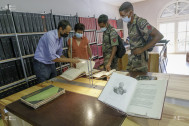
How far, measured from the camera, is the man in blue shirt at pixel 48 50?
4.92ft

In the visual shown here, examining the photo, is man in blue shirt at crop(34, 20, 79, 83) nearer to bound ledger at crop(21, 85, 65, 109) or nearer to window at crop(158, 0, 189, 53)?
bound ledger at crop(21, 85, 65, 109)

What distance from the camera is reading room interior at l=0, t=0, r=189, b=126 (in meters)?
0.68

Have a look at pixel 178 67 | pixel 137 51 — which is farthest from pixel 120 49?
pixel 178 67

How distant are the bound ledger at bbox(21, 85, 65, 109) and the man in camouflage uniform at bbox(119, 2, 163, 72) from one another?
91 centimetres

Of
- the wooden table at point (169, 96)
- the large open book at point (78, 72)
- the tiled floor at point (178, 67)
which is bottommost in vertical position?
the tiled floor at point (178, 67)

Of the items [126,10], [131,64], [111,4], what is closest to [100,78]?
[131,64]

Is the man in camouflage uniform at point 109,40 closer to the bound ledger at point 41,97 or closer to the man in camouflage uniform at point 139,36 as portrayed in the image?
the man in camouflage uniform at point 139,36

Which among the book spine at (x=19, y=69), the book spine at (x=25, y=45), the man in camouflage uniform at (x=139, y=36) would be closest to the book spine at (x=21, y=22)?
the book spine at (x=25, y=45)

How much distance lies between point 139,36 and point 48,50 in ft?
3.65

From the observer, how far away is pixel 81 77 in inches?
54.1

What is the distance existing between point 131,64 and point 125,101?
89cm

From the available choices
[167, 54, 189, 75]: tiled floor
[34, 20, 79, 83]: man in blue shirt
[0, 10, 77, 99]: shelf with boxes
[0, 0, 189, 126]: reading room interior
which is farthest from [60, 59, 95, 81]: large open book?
[167, 54, 189, 75]: tiled floor

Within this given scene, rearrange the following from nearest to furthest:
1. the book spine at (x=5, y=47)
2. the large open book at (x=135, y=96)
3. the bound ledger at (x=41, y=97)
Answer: the large open book at (x=135, y=96) → the bound ledger at (x=41, y=97) → the book spine at (x=5, y=47)

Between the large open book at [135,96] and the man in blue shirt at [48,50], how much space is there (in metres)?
0.91
